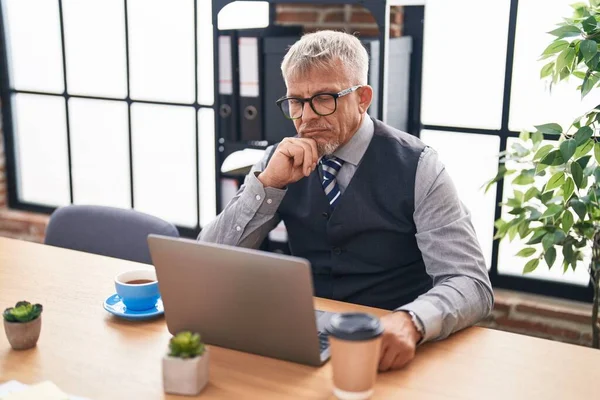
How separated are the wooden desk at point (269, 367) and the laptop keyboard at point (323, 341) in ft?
0.13

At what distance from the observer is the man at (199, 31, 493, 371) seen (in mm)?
1865

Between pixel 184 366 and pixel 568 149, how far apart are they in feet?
4.07

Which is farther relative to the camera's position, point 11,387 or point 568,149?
point 568,149

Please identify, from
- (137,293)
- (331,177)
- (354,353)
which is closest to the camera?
(354,353)

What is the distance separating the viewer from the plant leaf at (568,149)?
2006 mm

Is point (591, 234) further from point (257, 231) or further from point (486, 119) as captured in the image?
point (257, 231)

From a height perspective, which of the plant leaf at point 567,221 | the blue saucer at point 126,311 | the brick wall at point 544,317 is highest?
the plant leaf at point 567,221

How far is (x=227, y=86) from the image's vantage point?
263cm

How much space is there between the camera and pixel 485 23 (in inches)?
104

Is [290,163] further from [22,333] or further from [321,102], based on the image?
[22,333]

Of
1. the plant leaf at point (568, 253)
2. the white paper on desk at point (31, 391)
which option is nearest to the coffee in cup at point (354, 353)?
the white paper on desk at point (31, 391)

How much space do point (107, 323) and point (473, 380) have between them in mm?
776

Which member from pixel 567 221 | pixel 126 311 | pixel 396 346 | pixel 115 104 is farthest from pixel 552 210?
pixel 115 104

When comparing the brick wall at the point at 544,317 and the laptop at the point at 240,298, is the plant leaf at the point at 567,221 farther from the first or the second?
the laptop at the point at 240,298
